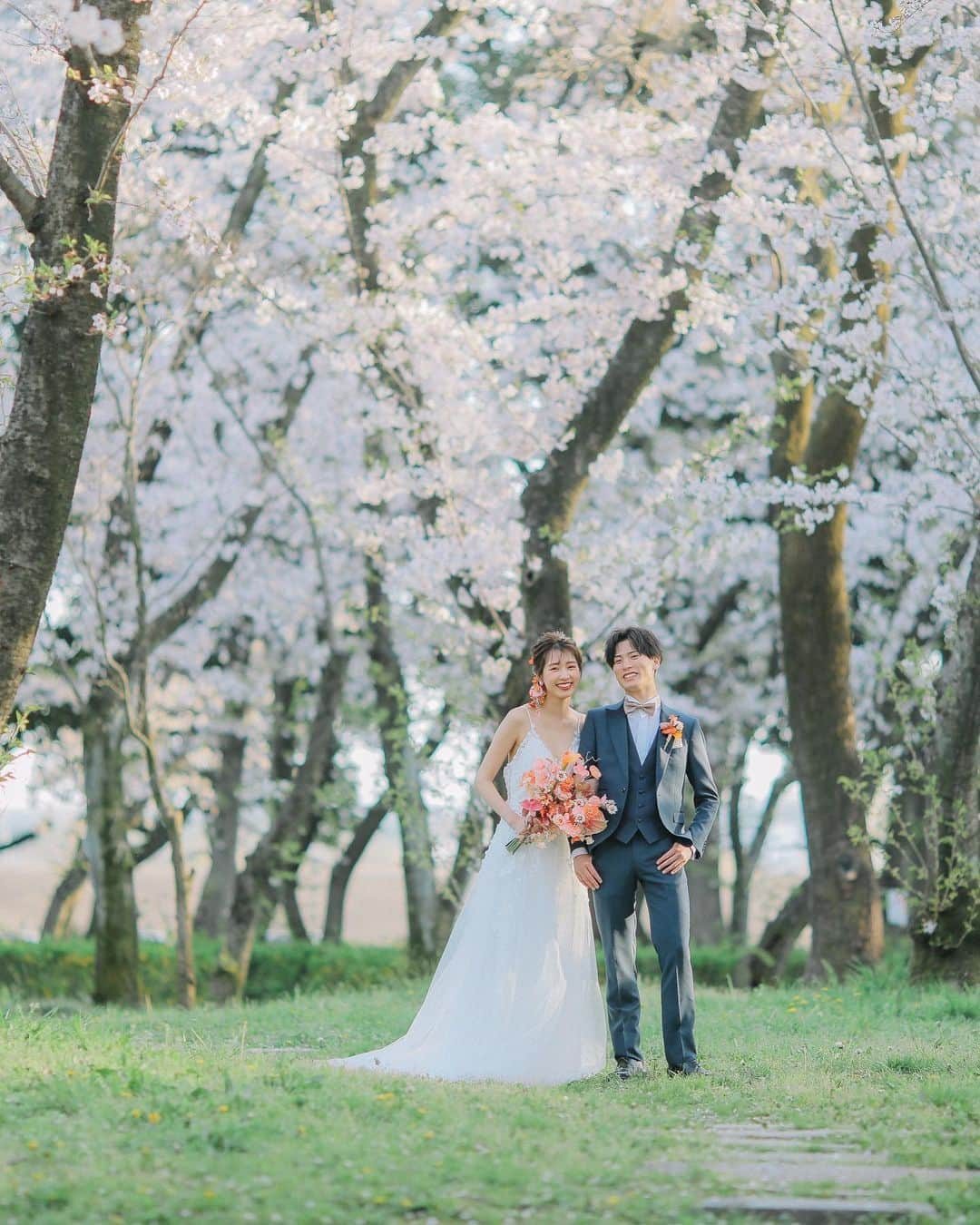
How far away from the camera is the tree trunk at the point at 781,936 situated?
15172 millimetres

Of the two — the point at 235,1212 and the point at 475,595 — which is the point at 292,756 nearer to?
the point at 475,595

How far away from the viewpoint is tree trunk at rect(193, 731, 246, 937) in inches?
805

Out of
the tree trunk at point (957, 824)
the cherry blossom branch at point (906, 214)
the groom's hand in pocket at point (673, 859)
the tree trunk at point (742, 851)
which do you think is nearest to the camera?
the groom's hand in pocket at point (673, 859)

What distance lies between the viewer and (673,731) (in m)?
6.30

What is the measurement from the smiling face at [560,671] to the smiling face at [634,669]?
0.42m

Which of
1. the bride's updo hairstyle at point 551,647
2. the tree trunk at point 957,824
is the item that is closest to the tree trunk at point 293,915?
the tree trunk at point 957,824

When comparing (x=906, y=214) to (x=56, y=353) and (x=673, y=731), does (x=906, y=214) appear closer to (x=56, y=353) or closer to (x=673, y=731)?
(x=673, y=731)

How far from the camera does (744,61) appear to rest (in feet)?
33.0

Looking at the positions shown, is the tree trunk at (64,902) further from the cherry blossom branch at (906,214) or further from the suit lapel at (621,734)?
the cherry blossom branch at (906,214)

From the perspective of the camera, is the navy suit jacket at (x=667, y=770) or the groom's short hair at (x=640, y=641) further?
the groom's short hair at (x=640, y=641)

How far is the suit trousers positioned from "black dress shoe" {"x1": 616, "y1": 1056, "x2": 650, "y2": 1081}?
0.02 meters

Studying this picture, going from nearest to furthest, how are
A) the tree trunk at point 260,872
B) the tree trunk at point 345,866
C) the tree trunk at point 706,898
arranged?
1. the tree trunk at point 260,872
2. the tree trunk at point 706,898
3. the tree trunk at point 345,866

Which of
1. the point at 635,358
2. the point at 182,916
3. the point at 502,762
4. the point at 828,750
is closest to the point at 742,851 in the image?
the point at 828,750

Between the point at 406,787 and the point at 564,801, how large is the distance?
26.3 feet
